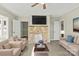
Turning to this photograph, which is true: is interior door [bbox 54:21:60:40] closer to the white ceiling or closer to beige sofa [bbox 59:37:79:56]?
the white ceiling

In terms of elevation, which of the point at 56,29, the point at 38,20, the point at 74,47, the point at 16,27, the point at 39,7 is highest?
the point at 39,7

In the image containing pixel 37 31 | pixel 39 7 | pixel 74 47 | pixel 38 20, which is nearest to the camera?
pixel 74 47

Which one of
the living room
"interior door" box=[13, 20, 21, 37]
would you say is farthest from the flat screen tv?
"interior door" box=[13, 20, 21, 37]

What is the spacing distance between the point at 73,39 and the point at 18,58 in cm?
545

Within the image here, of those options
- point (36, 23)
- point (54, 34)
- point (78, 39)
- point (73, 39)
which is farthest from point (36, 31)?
point (78, 39)

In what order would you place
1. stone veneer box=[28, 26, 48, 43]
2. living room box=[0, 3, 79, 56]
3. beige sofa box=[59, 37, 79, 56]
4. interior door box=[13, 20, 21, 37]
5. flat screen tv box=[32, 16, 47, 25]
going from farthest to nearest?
flat screen tv box=[32, 16, 47, 25] → stone veneer box=[28, 26, 48, 43] → interior door box=[13, 20, 21, 37] → living room box=[0, 3, 79, 56] → beige sofa box=[59, 37, 79, 56]

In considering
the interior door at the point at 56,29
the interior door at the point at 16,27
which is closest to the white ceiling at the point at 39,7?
the interior door at the point at 16,27

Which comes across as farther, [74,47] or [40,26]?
[40,26]

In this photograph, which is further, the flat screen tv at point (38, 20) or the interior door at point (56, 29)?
the interior door at point (56, 29)

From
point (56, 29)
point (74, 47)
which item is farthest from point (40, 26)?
point (74, 47)

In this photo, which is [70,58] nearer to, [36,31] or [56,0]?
[56,0]

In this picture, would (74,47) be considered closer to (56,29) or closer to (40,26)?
(40,26)

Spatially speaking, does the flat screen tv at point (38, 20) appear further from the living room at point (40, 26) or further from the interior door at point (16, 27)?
the interior door at point (16, 27)

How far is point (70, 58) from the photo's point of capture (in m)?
1.53
